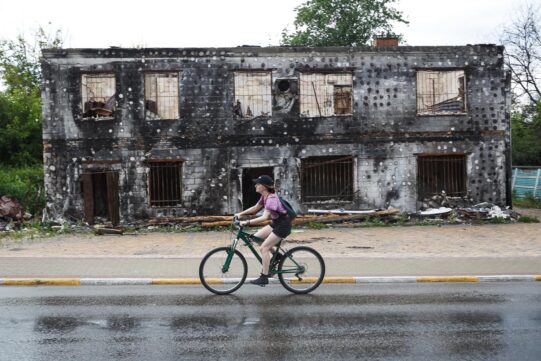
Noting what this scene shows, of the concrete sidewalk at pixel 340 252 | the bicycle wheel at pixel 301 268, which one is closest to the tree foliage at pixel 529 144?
the concrete sidewalk at pixel 340 252

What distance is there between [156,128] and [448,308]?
1429 cm

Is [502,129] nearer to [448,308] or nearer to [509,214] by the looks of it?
[509,214]

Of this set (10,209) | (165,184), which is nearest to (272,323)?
(165,184)

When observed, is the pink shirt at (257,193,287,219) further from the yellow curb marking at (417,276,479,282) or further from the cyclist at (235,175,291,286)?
the yellow curb marking at (417,276,479,282)

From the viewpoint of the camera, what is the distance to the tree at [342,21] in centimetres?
4266

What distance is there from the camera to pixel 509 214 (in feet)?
69.6

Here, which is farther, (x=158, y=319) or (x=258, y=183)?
(x=258, y=183)

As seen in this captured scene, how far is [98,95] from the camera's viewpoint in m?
20.5

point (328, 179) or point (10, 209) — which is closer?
point (10, 209)

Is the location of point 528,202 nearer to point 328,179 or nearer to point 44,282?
point 328,179

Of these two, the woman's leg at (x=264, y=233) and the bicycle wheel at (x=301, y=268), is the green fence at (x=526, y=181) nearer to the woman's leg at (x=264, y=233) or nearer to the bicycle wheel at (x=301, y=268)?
the bicycle wheel at (x=301, y=268)

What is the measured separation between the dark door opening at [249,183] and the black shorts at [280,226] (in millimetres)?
11821

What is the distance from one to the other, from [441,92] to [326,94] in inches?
166

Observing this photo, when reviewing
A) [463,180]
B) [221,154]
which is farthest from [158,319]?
[463,180]
